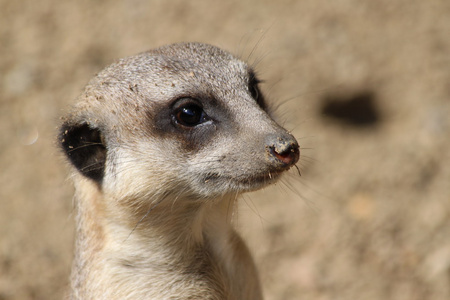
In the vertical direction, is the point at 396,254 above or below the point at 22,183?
below

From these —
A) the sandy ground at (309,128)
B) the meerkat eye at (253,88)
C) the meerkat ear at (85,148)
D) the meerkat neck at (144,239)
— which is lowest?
the meerkat neck at (144,239)

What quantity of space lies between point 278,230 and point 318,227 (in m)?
0.33

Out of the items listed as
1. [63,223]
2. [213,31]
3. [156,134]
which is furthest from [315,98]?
[156,134]

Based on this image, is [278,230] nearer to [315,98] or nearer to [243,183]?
[315,98]

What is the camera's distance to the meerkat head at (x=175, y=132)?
2.40 metres

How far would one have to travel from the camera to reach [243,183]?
2.41 m

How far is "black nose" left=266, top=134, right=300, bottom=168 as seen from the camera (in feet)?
7.53

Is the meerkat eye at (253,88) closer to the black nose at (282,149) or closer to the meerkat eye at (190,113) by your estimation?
the meerkat eye at (190,113)

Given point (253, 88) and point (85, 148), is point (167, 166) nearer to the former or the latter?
point (85, 148)

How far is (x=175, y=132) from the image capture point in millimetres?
2537

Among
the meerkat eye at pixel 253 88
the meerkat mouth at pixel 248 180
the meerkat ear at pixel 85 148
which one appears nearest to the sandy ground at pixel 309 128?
the meerkat eye at pixel 253 88

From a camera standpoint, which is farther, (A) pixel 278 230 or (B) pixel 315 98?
(B) pixel 315 98

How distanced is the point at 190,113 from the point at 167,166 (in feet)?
0.82

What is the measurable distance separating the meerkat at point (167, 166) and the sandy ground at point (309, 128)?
5.78ft
